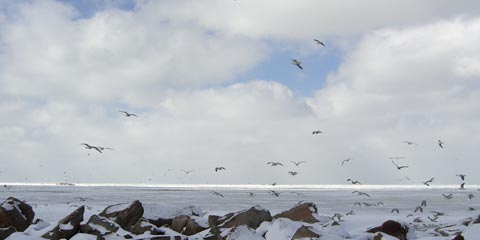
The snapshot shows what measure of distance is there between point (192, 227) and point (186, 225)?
34cm

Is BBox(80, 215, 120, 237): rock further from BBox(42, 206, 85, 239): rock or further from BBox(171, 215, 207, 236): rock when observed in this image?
BBox(171, 215, 207, 236): rock

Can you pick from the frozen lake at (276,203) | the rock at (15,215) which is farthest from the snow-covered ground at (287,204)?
the rock at (15,215)

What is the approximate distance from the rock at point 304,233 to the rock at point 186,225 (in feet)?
13.3

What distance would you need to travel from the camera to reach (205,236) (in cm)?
1421

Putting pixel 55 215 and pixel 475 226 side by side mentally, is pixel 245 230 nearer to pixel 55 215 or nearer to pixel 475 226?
pixel 475 226

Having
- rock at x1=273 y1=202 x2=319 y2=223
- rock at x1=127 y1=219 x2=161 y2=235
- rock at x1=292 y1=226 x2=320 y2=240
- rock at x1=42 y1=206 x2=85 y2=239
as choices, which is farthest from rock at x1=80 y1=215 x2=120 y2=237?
rock at x1=273 y1=202 x2=319 y2=223

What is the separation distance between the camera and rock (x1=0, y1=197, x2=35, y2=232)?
16.3 meters

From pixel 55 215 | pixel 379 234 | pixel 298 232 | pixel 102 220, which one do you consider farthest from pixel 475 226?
pixel 55 215

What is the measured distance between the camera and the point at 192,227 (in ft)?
53.1

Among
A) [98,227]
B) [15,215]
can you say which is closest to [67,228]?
[98,227]

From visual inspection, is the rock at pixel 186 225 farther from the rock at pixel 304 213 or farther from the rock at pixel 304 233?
the rock at pixel 304 233

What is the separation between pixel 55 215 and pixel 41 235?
1459 cm

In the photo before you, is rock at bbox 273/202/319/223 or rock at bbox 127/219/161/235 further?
rock at bbox 273/202/319/223

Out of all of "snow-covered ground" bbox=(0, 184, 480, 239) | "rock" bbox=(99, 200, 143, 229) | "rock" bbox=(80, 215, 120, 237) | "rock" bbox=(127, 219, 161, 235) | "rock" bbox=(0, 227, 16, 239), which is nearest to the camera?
"rock" bbox=(80, 215, 120, 237)
